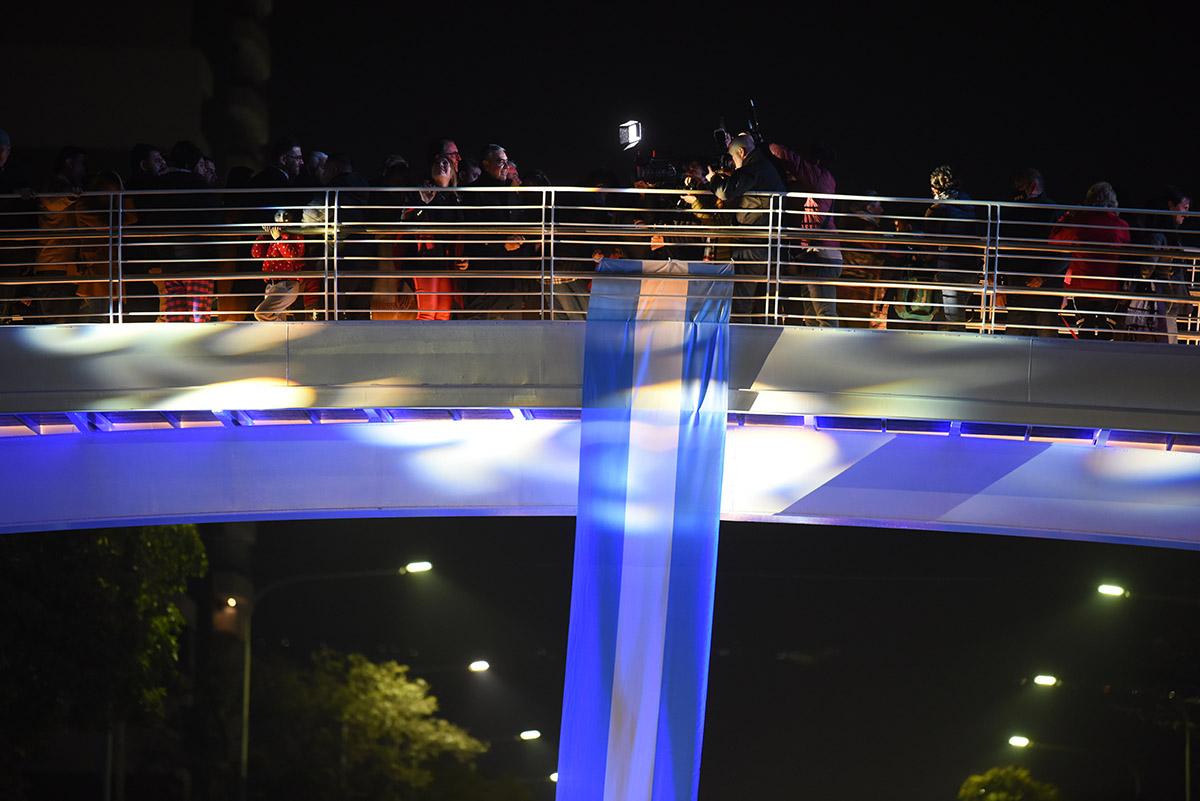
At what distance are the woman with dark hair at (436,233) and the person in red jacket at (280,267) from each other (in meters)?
0.66

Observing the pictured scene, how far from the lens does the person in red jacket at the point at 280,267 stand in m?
9.90

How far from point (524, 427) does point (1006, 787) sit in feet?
33.2

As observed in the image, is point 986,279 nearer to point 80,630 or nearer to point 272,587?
point 80,630

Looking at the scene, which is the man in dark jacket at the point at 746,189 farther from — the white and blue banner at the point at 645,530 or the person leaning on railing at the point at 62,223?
the person leaning on railing at the point at 62,223

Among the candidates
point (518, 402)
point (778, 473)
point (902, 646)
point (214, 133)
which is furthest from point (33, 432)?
point (902, 646)

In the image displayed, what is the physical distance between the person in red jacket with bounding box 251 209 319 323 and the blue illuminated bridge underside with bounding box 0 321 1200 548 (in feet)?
1.58

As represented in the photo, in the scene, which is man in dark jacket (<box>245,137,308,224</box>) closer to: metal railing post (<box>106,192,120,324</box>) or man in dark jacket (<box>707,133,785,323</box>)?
metal railing post (<box>106,192,120,324</box>)

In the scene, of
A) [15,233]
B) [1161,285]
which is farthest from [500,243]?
[1161,285]

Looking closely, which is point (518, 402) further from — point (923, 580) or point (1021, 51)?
point (923, 580)

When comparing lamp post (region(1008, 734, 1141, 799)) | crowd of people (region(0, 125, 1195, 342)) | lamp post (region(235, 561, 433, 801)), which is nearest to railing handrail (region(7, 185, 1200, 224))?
crowd of people (region(0, 125, 1195, 342))

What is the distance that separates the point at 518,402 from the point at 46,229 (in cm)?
290

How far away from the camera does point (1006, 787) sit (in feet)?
59.9

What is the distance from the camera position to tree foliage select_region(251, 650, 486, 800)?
1889cm

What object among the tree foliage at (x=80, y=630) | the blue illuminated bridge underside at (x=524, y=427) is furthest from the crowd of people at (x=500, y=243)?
the tree foliage at (x=80, y=630)
